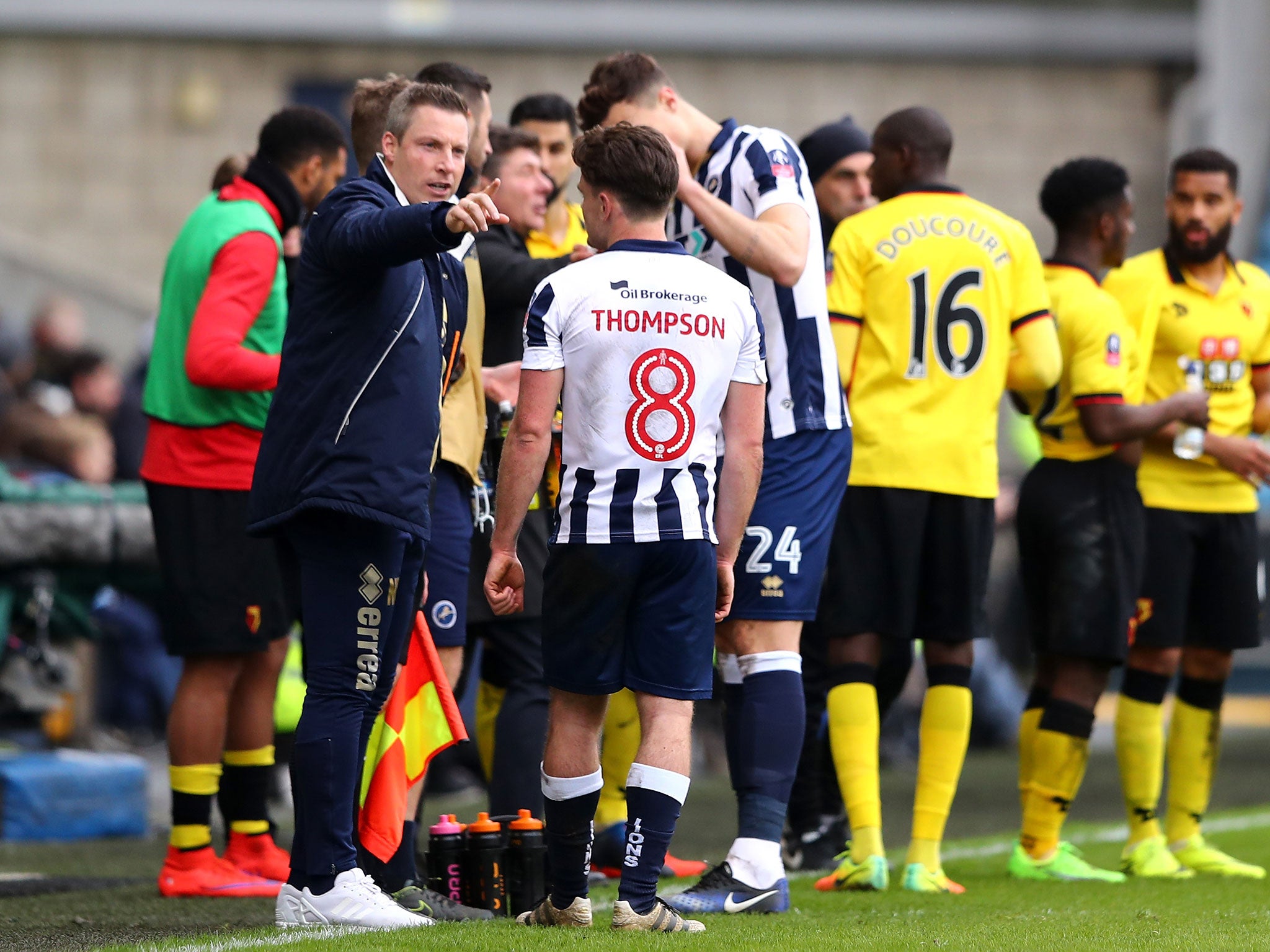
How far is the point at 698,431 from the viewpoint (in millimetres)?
4703

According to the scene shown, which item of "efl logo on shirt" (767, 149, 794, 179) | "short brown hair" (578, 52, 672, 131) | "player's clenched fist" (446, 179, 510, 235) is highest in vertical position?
"short brown hair" (578, 52, 672, 131)

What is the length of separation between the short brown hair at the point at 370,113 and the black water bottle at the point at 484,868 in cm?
179

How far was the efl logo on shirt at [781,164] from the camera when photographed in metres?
5.55

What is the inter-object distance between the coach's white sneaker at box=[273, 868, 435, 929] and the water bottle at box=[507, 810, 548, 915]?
0.45 m

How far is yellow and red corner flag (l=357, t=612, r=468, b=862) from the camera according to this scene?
5113 mm

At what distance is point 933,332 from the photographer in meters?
6.12

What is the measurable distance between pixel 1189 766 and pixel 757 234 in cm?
286

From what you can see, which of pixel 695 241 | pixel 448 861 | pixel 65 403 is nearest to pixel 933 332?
pixel 695 241

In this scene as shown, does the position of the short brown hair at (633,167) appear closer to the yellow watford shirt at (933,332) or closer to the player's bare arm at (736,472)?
the player's bare arm at (736,472)

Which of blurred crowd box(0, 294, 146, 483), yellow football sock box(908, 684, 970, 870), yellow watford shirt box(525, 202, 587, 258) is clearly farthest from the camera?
blurred crowd box(0, 294, 146, 483)

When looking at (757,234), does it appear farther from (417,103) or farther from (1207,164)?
(1207,164)

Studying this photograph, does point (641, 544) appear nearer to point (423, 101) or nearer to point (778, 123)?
point (423, 101)

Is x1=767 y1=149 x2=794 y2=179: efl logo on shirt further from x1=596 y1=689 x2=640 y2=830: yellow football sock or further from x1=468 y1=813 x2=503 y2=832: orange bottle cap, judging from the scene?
x1=468 y1=813 x2=503 y2=832: orange bottle cap

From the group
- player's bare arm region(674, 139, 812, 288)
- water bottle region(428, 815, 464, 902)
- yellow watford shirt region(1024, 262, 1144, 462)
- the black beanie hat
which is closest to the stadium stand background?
the black beanie hat
